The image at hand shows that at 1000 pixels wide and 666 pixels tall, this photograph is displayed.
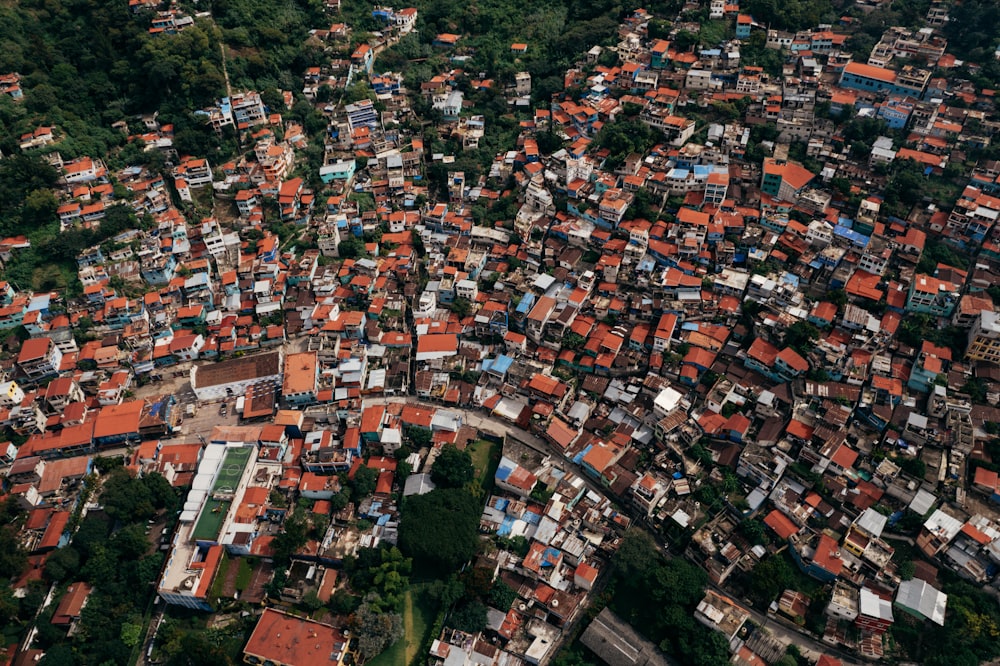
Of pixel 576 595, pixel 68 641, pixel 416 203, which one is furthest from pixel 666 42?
pixel 68 641

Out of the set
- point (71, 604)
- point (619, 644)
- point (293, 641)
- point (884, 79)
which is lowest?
point (619, 644)

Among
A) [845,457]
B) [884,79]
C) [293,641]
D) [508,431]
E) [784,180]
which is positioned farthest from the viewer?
[884,79]

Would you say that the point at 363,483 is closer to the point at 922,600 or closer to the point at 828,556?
the point at 828,556

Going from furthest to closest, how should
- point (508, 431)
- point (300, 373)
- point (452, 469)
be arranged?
1. point (300, 373)
2. point (508, 431)
3. point (452, 469)

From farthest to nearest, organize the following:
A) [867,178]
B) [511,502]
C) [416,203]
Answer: [416,203], [867,178], [511,502]

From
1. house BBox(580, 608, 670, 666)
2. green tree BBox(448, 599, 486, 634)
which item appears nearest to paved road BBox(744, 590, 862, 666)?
house BBox(580, 608, 670, 666)

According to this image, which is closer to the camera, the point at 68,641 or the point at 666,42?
the point at 68,641

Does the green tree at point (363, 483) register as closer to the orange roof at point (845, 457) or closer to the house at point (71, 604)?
the house at point (71, 604)

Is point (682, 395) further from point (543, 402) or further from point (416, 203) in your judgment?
point (416, 203)

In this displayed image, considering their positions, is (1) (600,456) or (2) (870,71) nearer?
(1) (600,456)

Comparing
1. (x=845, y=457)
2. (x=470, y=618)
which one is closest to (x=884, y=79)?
(x=845, y=457)

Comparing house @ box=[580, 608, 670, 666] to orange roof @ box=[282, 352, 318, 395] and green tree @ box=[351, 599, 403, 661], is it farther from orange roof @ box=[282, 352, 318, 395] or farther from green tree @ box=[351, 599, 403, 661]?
orange roof @ box=[282, 352, 318, 395]
